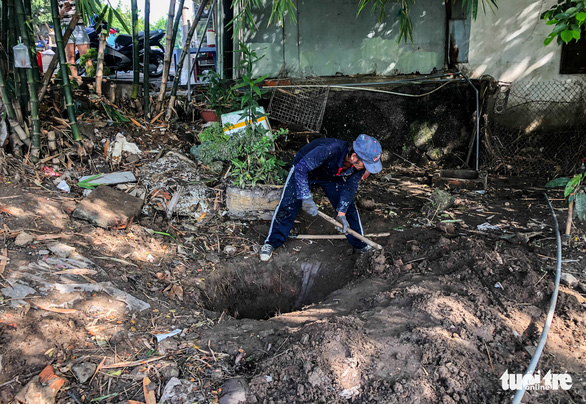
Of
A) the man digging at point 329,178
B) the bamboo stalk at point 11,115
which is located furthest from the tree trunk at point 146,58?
the man digging at point 329,178

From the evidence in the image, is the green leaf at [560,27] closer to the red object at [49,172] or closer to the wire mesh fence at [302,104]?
the wire mesh fence at [302,104]

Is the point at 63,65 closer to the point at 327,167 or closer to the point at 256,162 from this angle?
the point at 256,162

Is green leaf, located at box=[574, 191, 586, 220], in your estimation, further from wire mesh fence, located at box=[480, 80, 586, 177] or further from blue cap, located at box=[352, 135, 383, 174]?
wire mesh fence, located at box=[480, 80, 586, 177]

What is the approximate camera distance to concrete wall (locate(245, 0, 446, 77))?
20.0 feet

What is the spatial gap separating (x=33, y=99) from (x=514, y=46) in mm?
6249

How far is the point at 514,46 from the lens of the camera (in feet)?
20.3

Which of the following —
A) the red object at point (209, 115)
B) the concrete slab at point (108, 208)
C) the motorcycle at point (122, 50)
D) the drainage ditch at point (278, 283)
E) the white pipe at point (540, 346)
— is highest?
the motorcycle at point (122, 50)

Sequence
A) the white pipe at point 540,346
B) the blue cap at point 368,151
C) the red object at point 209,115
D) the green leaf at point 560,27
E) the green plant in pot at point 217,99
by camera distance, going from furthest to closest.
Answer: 1. the red object at point 209,115
2. the green plant in pot at point 217,99
3. the blue cap at point 368,151
4. the green leaf at point 560,27
5. the white pipe at point 540,346

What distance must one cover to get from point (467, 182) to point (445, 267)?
2.44m

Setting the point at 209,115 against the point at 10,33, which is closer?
the point at 10,33

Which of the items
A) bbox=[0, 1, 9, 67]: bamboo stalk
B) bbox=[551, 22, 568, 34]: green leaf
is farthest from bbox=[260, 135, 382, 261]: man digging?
bbox=[0, 1, 9, 67]: bamboo stalk

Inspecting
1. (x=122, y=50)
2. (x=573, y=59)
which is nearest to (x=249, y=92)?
(x=122, y=50)

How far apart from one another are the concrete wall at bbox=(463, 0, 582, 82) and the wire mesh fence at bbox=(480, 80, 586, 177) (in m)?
0.20

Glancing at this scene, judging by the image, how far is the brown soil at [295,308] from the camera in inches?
95.2
